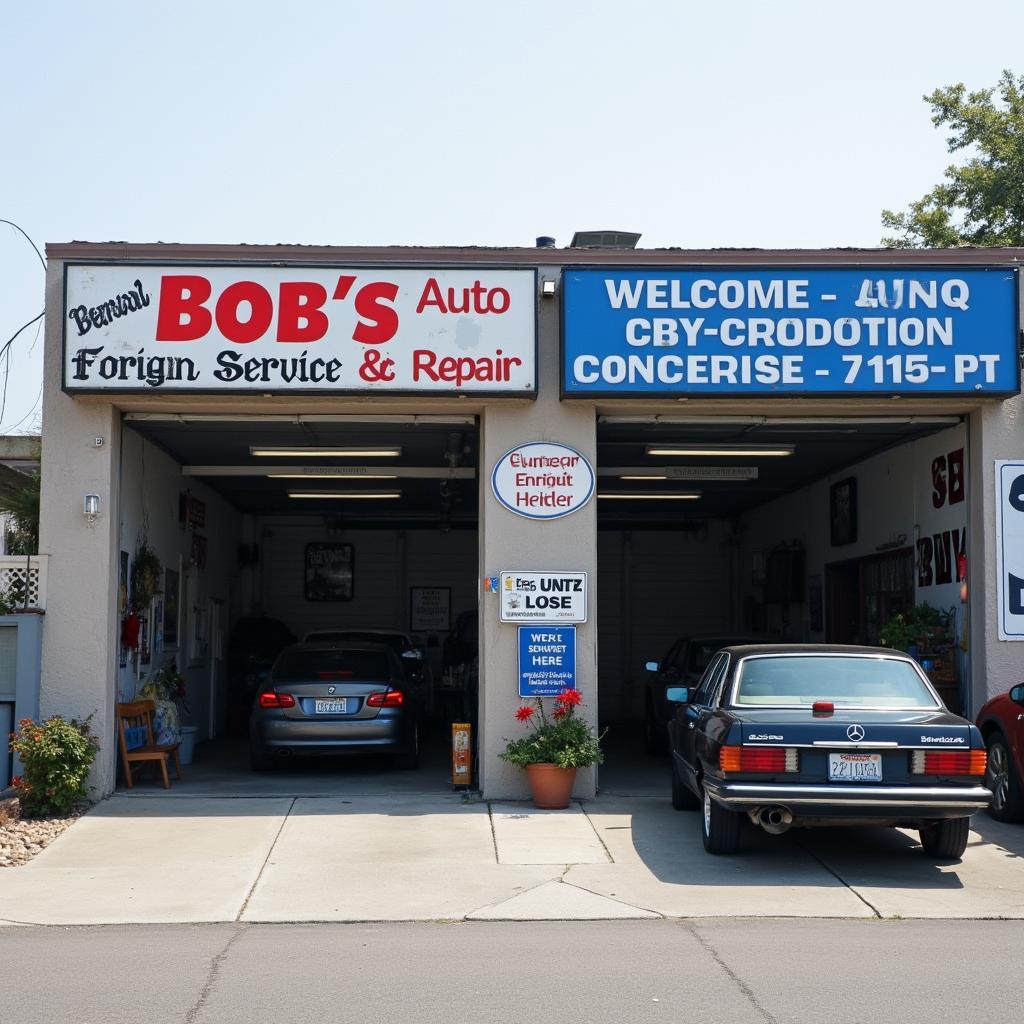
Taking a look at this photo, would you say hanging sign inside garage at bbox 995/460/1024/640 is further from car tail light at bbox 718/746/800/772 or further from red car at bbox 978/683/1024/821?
car tail light at bbox 718/746/800/772

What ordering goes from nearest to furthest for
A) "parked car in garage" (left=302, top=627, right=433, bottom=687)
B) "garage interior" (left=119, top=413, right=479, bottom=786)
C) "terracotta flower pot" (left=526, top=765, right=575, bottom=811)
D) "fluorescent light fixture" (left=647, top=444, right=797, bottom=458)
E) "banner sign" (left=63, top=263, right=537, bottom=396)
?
"terracotta flower pot" (left=526, top=765, right=575, bottom=811), "banner sign" (left=63, top=263, right=537, bottom=396), "garage interior" (left=119, top=413, right=479, bottom=786), "fluorescent light fixture" (left=647, top=444, right=797, bottom=458), "parked car in garage" (left=302, top=627, right=433, bottom=687)

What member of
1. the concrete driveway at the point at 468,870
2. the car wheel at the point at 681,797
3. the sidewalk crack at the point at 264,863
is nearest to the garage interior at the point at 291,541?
the sidewalk crack at the point at 264,863

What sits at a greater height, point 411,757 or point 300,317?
point 300,317

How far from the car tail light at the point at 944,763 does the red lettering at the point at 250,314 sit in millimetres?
6790

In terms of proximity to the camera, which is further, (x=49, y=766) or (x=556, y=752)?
(x=556, y=752)

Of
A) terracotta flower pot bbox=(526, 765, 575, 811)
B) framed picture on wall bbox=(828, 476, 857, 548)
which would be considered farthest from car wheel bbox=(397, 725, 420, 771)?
framed picture on wall bbox=(828, 476, 857, 548)

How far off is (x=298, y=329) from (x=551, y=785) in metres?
4.69

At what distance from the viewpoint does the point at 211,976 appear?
21.0ft

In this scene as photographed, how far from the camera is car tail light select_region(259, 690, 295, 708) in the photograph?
1322 centimetres

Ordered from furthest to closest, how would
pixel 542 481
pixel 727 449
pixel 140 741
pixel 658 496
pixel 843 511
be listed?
pixel 658 496
pixel 843 511
pixel 727 449
pixel 140 741
pixel 542 481

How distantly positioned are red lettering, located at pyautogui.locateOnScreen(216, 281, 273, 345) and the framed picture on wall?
8.51m

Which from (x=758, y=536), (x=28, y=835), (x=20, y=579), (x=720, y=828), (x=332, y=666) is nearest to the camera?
(x=720, y=828)

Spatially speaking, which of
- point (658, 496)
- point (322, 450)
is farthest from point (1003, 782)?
point (658, 496)

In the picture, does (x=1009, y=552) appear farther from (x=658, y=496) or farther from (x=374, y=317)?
(x=658, y=496)
